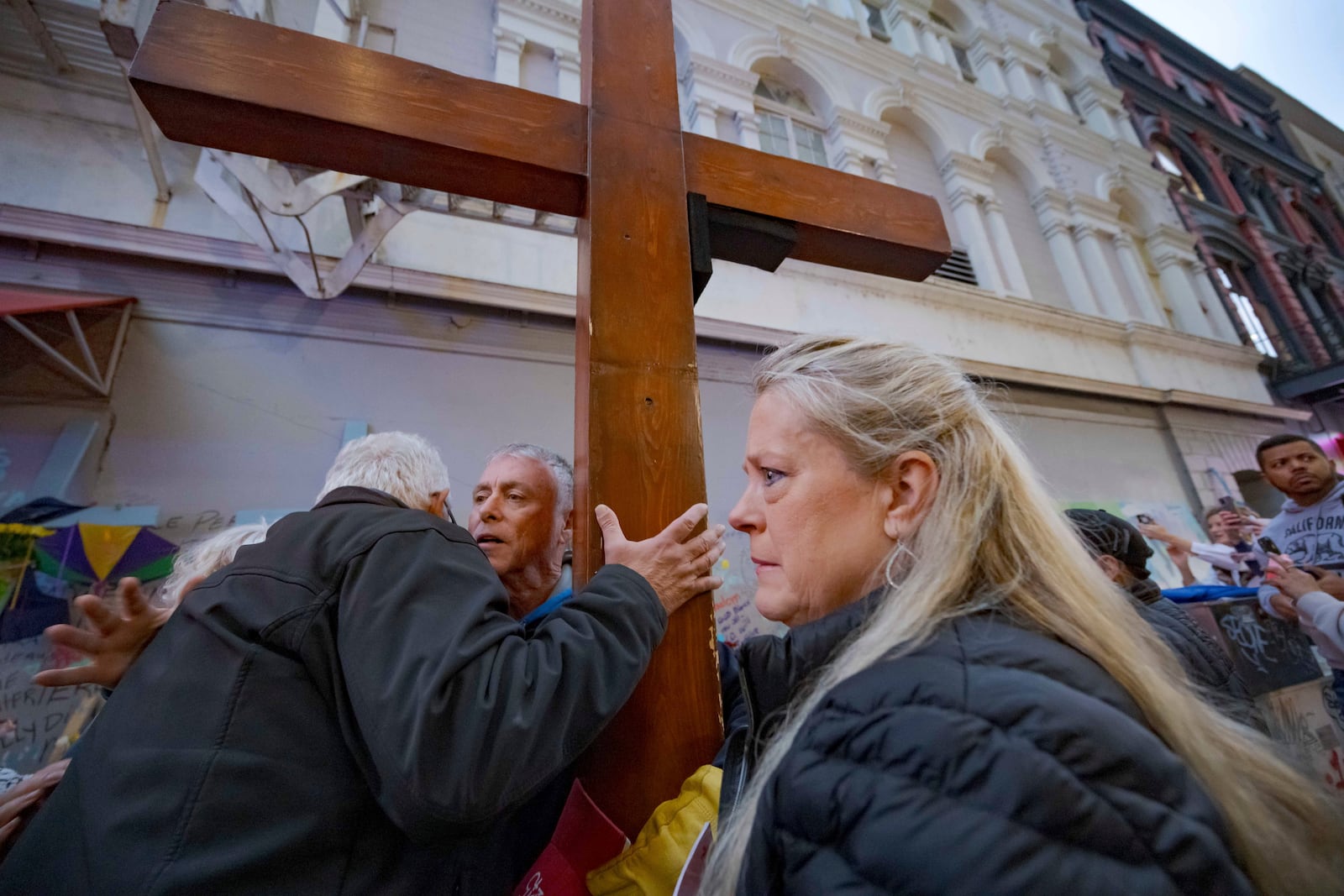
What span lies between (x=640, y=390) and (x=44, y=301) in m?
4.19

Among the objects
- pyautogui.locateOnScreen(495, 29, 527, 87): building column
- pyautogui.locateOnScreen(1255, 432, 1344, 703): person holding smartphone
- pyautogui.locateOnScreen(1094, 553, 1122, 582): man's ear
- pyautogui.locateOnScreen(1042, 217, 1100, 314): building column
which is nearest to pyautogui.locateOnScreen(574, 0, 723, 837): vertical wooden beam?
pyautogui.locateOnScreen(1094, 553, 1122, 582): man's ear

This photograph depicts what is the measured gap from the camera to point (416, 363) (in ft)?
14.3

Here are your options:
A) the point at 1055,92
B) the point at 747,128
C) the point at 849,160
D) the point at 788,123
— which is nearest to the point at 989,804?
the point at 747,128

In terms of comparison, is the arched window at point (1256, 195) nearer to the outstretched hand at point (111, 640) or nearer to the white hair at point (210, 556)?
the white hair at point (210, 556)

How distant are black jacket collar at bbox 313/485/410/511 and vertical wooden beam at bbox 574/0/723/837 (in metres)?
0.47

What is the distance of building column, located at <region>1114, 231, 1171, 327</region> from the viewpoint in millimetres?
9227

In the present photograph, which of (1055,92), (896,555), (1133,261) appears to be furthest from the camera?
(1055,92)

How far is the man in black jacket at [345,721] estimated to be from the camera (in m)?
0.85

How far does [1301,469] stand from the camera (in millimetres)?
3350

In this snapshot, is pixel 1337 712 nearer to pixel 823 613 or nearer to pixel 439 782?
pixel 823 613

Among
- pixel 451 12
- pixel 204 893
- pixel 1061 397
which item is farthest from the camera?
pixel 1061 397

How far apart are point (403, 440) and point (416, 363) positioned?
10.00 feet

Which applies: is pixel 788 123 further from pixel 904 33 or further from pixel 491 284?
pixel 491 284

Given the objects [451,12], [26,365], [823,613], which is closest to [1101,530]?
[823,613]
